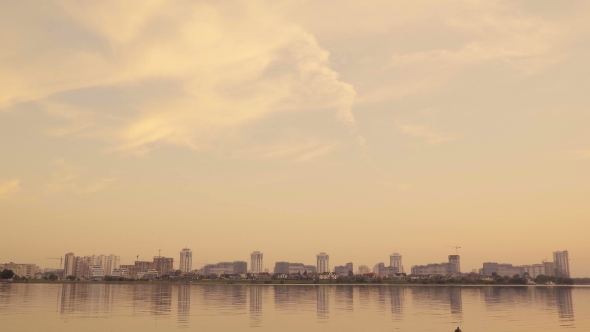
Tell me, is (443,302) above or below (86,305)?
below

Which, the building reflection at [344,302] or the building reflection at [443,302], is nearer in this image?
the building reflection at [443,302]

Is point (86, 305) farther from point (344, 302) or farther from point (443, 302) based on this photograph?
point (443, 302)

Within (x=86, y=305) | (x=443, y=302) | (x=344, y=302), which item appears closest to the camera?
(x=86, y=305)

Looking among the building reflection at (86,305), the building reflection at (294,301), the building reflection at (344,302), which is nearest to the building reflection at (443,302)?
the building reflection at (344,302)

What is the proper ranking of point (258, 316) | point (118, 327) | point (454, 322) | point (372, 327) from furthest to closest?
point (258, 316), point (454, 322), point (372, 327), point (118, 327)

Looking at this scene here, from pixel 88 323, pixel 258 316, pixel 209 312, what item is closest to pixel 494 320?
pixel 258 316

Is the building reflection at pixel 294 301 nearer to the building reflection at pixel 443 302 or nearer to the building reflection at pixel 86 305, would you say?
the building reflection at pixel 443 302

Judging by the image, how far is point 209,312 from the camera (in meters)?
Answer: 74.9

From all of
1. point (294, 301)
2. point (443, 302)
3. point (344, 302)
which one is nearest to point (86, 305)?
point (294, 301)

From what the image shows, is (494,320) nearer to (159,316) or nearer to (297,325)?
(297,325)

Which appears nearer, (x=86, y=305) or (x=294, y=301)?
(x=86, y=305)

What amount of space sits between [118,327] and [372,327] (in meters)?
28.8

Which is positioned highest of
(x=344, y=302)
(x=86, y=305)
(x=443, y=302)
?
(x=86, y=305)

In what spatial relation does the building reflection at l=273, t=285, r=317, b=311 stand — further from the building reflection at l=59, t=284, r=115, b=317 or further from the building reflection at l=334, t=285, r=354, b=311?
the building reflection at l=59, t=284, r=115, b=317
